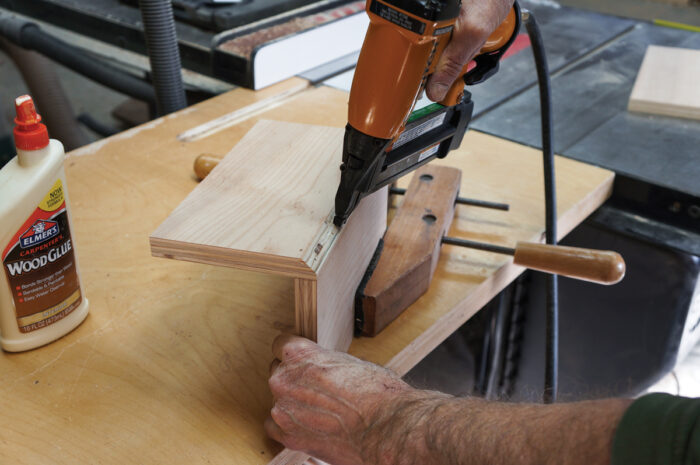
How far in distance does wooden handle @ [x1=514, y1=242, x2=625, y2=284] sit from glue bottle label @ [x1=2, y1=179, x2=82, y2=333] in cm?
56

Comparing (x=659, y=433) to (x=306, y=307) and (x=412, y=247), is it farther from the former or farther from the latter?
(x=412, y=247)

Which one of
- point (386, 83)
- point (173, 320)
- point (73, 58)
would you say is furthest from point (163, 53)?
point (386, 83)

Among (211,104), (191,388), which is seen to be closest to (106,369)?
(191,388)

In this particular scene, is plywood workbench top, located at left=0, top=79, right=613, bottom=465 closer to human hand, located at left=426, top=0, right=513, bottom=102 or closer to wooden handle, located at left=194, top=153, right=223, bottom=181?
wooden handle, located at left=194, top=153, right=223, bottom=181

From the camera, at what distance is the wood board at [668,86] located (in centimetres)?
137

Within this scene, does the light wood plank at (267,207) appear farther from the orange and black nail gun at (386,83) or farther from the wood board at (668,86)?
the wood board at (668,86)

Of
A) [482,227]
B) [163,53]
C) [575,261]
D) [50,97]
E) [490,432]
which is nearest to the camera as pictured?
[490,432]

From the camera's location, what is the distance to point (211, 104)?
1.38 m

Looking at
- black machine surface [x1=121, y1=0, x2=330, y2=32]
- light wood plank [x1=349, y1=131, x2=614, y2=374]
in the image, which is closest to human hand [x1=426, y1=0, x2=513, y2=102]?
light wood plank [x1=349, y1=131, x2=614, y2=374]

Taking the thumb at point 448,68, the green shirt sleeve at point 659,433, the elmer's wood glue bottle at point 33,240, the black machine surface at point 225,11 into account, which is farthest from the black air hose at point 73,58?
the green shirt sleeve at point 659,433

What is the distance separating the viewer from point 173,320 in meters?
0.81

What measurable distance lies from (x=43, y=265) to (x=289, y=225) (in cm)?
27

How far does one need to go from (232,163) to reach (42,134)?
8.9 inches

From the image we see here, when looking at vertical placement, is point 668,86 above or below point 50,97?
above
